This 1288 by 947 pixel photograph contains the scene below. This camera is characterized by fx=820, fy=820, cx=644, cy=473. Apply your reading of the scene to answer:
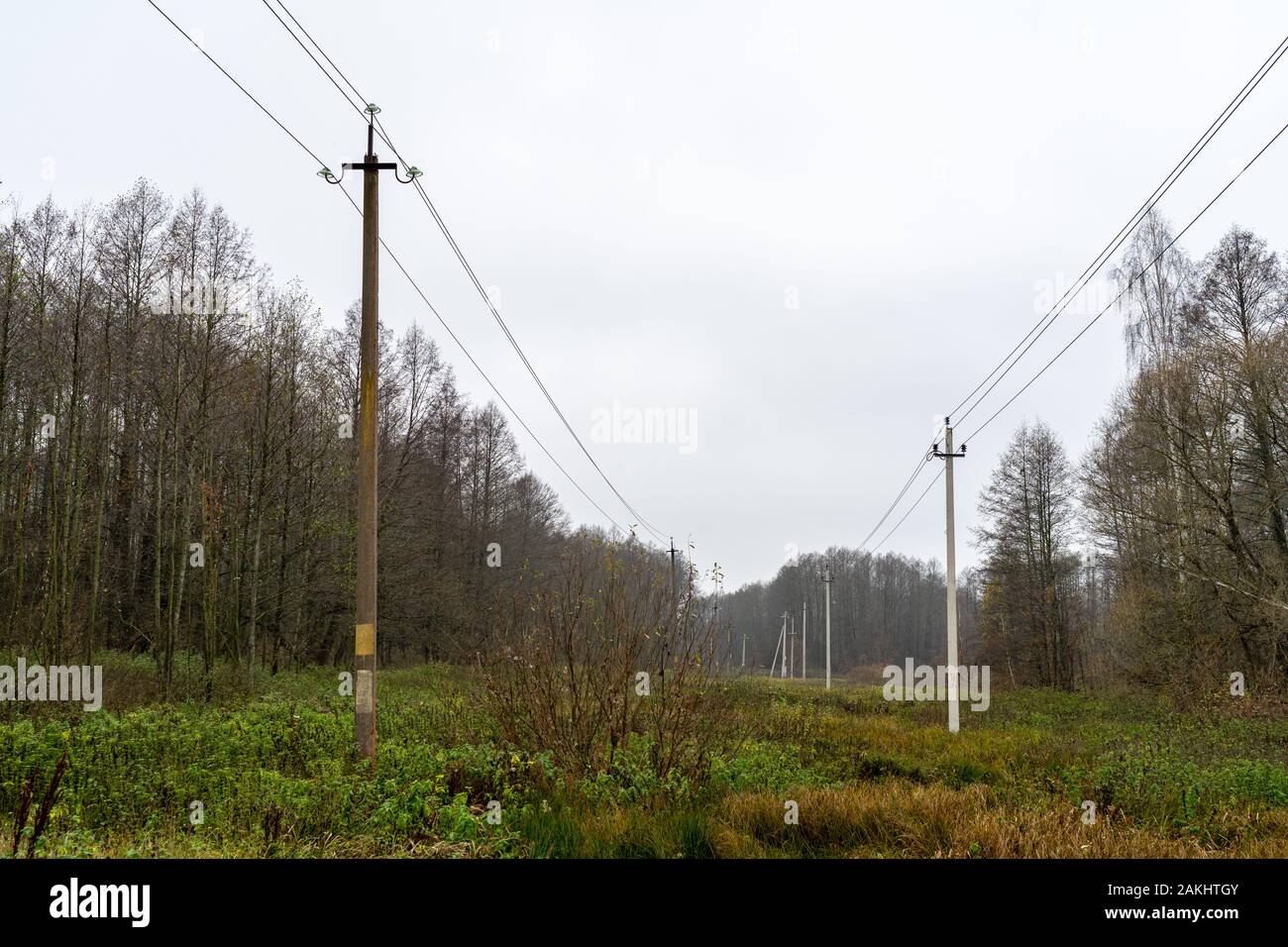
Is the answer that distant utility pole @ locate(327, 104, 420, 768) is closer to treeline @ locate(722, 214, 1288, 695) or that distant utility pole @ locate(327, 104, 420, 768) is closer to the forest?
the forest

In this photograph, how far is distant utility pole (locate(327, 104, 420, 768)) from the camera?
8953 millimetres

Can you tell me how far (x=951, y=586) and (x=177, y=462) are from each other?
736 inches

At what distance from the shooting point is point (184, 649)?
22391 mm

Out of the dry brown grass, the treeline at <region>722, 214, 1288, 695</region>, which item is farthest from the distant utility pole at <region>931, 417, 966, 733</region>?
the dry brown grass

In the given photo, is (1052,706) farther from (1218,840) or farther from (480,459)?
(480,459)

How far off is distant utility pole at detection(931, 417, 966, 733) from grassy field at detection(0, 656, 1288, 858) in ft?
12.0

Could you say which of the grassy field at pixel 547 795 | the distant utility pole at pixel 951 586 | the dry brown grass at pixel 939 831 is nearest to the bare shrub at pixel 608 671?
the grassy field at pixel 547 795

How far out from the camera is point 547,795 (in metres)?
8.09

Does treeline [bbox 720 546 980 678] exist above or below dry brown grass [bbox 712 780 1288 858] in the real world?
below

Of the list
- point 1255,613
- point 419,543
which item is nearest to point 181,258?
point 419,543

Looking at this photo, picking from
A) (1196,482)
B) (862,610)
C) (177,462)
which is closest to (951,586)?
(1196,482)

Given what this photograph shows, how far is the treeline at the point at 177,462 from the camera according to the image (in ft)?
57.3

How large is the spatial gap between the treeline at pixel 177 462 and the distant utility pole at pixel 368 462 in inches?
174

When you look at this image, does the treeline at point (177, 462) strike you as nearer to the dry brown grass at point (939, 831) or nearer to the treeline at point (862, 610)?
the dry brown grass at point (939, 831)
